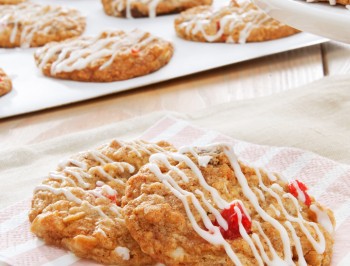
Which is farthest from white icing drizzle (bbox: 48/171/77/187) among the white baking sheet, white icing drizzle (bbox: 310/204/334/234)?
the white baking sheet

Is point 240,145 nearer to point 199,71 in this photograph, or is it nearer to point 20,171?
point 20,171

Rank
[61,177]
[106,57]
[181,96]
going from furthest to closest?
[106,57] → [181,96] → [61,177]

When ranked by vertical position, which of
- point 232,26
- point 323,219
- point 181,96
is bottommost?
point 181,96

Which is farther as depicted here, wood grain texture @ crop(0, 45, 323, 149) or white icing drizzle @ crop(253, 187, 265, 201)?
wood grain texture @ crop(0, 45, 323, 149)

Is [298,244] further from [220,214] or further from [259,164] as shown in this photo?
[259,164]

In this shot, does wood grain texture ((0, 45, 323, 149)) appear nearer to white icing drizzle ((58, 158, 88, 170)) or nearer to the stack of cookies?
white icing drizzle ((58, 158, 88, 170))

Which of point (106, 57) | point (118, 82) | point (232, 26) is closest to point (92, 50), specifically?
point (106, 57)

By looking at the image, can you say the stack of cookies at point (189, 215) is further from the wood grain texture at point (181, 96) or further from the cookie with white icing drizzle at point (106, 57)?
the cookie with white icing drizzle at point (106, 57)
